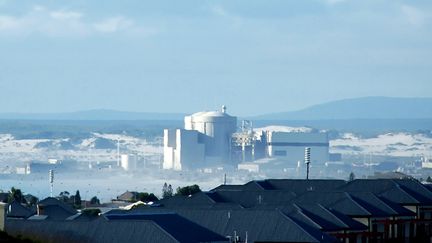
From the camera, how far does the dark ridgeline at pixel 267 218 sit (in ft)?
131

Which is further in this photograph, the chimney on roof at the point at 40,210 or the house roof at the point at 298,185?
the house roof at the point at 298,185

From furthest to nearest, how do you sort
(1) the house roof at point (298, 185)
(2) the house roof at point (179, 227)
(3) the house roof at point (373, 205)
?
(1) the house roof at point (298, 185) < (3) the house roof at point (373, 205) < (2) the house roof at point (179, 227)

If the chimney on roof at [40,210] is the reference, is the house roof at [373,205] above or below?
above

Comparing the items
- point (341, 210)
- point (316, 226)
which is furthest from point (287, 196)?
point (316, 226)

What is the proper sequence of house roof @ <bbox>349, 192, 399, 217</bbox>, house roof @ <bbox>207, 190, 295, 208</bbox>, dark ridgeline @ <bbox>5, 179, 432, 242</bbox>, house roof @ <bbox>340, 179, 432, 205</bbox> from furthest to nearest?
house roof @ <bbox>340, 179, 432, 205</bbox> < house roof @ <bbox>207, 190, 295, 208</bbox> < house roof @ <bbox>349, 192, 399, 217</bbox> < dark ridgeline @ <bbox>5, 179, 432, 242</bbox>

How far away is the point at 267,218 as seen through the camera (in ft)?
151

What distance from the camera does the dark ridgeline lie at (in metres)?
39.8

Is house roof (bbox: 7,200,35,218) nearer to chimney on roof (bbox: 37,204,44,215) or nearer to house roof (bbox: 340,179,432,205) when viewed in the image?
chimney on roof (bbox: 37,204,44,215)

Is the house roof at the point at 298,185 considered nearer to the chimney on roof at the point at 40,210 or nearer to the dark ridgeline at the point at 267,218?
the dark ridgeline at the point at 267,218

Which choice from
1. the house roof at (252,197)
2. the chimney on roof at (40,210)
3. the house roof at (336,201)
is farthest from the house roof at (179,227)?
the house roof at (252,197)

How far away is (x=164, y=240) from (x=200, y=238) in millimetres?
1733

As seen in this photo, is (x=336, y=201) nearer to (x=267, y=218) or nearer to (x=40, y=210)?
(x=40, y=210)

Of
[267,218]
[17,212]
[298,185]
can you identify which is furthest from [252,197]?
[267,218]

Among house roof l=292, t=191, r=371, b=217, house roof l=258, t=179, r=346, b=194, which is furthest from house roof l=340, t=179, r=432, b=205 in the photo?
house roof l=292, t=191, r=371, b=217
